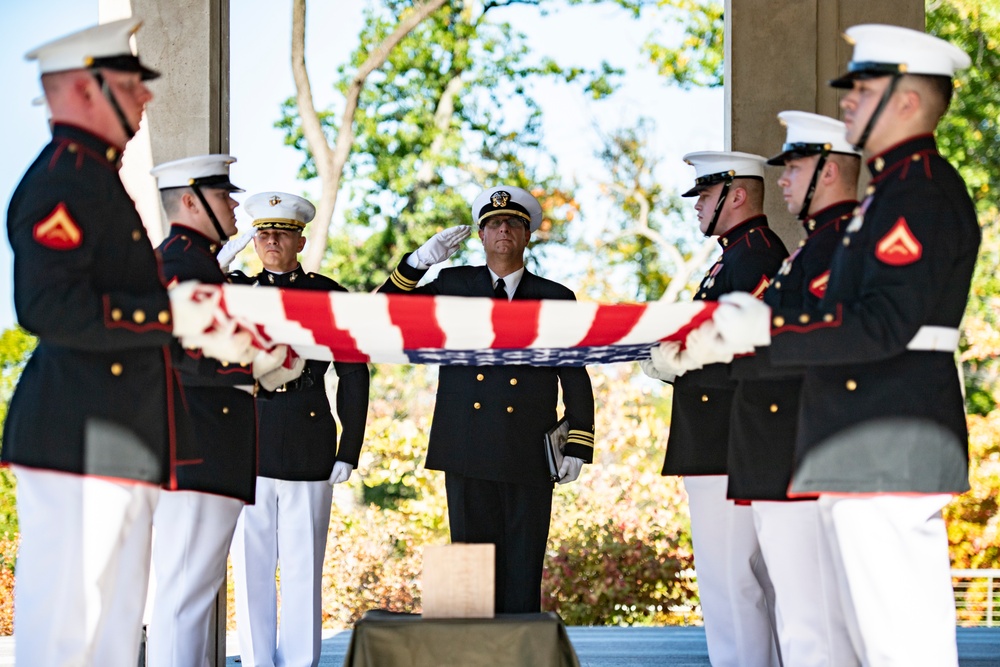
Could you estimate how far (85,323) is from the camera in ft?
9.46

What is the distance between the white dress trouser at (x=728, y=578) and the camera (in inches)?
175

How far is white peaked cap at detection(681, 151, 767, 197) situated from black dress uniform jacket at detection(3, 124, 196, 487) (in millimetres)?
2327

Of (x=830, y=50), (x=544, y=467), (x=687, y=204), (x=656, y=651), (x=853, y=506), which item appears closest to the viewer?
(x=853, y=506)

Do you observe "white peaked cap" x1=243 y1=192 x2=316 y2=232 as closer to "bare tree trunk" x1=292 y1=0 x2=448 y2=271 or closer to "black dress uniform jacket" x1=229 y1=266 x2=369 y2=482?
"black dress uniform jacket" x1=229 y1=266 x2=369 y2=482

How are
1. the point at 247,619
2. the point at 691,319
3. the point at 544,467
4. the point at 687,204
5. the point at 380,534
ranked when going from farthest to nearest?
the point at 687,204, the point at 380,534, the point at 247,619, the point at 544,467, the point at 691,319

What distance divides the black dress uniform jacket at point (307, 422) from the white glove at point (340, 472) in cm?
2

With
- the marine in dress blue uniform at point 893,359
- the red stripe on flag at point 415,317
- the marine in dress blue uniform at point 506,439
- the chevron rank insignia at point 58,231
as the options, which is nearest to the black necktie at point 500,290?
the marine in dress blue uniform at point 506,439

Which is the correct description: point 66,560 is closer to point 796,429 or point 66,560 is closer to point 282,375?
point 282,375

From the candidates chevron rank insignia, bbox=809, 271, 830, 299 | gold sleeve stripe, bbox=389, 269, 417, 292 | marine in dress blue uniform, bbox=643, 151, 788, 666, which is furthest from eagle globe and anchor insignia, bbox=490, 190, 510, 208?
chevron rank insignia, bbox=809, 271, 830, 299

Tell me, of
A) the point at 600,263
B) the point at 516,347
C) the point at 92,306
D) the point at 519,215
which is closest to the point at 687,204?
the point at 600,263

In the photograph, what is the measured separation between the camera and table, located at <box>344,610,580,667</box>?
3301mm

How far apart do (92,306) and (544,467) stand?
219cm

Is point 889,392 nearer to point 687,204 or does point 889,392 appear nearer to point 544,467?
point 544,467

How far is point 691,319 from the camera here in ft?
11.4
